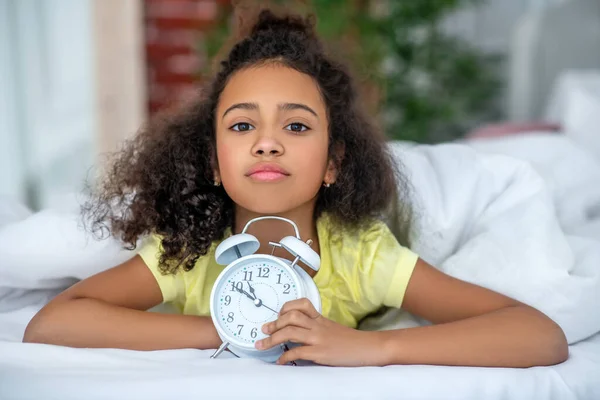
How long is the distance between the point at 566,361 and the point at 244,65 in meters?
0.65

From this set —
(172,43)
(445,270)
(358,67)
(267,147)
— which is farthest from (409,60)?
(267,147)

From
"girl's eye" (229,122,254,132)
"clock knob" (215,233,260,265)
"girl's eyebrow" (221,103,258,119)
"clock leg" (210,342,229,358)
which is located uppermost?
"girl's eyebrow" (221,103,258,119)

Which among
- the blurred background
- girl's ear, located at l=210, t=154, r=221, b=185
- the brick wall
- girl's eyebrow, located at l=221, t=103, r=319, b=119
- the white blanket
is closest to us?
the white blanket

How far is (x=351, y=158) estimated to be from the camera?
1.17 metres

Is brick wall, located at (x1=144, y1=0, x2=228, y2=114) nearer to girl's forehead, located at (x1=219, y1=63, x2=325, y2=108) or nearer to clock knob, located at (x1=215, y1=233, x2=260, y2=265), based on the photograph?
girl's forehead, located at (x1=219, y1=63, x2=325, y2=108)

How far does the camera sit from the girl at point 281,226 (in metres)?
0.94

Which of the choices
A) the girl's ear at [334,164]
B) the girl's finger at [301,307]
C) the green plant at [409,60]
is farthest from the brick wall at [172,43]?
the girl's finger at [301,307]

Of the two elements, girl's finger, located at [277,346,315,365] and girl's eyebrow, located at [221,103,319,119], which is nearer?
girl's finger, located at [277,346,315,365]

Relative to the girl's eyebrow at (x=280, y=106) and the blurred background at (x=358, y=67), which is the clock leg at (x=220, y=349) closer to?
the girl's eyebrow at (x=280, y=106)

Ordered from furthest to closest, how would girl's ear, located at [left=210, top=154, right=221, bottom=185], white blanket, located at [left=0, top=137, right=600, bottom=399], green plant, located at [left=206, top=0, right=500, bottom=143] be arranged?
green plant, located at [left=206, top=0, right=500, bottom=143], girl's ear, located at [left=210, top=154, right=221, bottom=185], white blanket, located at [left=0, top=137, right=600, bottom=399]

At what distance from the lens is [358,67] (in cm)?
276

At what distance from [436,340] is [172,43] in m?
3.18

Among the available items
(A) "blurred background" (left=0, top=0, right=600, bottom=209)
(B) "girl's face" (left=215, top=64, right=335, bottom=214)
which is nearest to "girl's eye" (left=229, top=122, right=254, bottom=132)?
(B) "girl's face" (left=215, top=64, right=335, bottom=214)

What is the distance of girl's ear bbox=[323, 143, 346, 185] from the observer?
1130 mm
